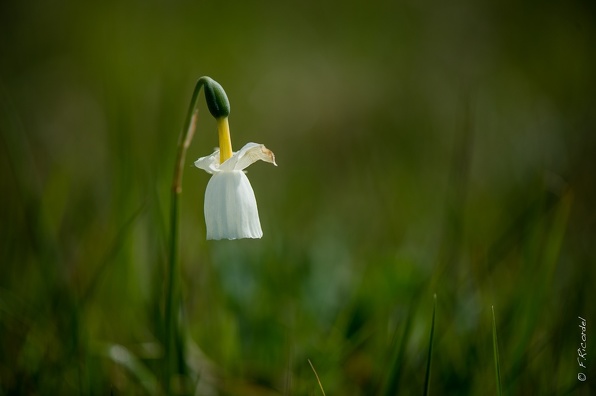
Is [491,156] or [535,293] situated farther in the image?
[491,156]

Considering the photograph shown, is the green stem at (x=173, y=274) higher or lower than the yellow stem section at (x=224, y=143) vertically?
lower

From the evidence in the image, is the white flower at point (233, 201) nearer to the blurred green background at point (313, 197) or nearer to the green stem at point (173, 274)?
the green stem at point (173, 274)

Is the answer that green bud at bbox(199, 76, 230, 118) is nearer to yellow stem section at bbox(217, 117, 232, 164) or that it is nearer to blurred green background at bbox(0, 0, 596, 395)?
yellow stem section at bbox(217, 117, 232, 164)

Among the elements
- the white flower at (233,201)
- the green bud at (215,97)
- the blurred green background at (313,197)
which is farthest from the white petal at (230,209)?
the blurred green background at (313,197)

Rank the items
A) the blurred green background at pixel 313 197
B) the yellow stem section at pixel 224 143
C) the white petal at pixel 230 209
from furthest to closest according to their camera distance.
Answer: the blurred green background at pixel 313 197 < the yellow stem section at pixel 224 143 < the white petal at pixel 230 209

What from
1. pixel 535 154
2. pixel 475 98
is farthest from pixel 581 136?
pixel 475 98

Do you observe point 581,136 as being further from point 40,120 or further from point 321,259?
point 40,120

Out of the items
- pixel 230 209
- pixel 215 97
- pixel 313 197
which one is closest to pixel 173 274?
pixel 230 209
